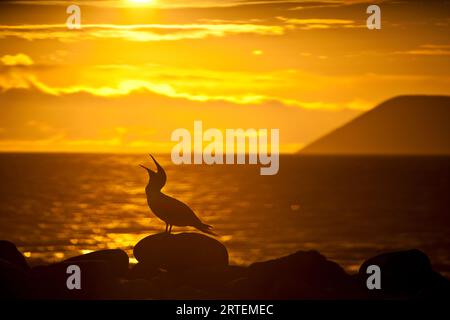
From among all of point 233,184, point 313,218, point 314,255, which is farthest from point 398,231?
point 233,184

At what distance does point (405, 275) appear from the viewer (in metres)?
20.0

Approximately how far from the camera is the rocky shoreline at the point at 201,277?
18.1m

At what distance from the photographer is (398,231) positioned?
5919 cm

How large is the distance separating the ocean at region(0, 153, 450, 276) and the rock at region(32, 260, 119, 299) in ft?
70.3

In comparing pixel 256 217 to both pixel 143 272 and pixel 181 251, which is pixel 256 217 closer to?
pixel 143 272

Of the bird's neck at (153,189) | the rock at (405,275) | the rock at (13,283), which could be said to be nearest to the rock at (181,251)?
the bird's neck at (153,189)

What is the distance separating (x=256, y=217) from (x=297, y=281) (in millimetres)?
49824

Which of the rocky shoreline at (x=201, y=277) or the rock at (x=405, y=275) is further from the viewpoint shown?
the rock at (x=405, y=275)

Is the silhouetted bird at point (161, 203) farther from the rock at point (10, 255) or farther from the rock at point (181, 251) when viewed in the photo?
the rock at point (10, 255)

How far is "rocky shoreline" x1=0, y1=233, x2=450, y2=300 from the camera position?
18.1 m

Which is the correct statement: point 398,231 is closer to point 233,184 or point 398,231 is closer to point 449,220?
point 449,220

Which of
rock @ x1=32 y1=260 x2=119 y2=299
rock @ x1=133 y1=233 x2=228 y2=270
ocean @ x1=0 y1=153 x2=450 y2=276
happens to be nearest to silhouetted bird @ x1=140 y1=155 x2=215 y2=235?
rock @ x1=133 y1=233 x2=228 y2=270

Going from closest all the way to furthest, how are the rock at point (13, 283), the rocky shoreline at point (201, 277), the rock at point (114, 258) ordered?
the rock at point (13, 283)
the rocky shoreline at point (201, 277)
the rock at point (114, 258)

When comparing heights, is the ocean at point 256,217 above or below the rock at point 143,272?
below
